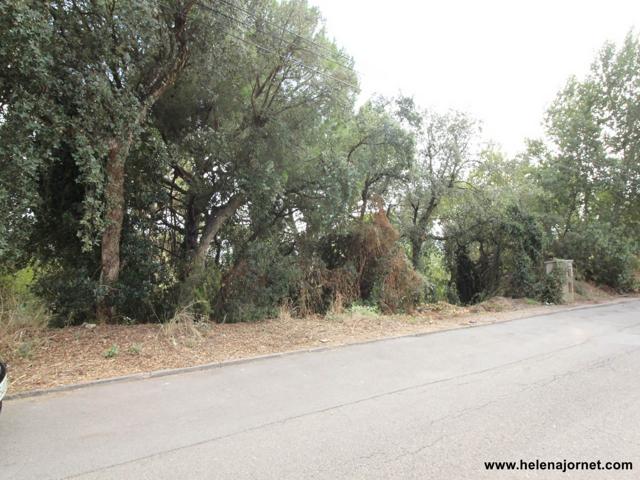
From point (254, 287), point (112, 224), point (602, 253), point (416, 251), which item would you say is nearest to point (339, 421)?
point (254, 287)

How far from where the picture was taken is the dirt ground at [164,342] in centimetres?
552

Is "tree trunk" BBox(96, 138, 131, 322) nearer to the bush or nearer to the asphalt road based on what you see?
the asphalt road

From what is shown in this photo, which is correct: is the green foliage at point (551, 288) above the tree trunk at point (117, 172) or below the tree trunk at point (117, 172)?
below

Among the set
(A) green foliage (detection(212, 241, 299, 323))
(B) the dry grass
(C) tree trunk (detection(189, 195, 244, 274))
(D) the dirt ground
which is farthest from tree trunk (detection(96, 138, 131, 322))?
(A) green foliage (detection(212, 241, 299, 323))

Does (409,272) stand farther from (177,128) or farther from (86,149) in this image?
(86,149)

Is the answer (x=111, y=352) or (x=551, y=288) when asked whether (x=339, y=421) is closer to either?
(x=111, y=352)

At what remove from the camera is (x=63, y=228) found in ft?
28.1

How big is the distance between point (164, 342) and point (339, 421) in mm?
4164

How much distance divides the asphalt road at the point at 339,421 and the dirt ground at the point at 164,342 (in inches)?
22.6

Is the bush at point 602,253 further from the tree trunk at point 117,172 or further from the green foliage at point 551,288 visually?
the tree trunk at point 117,172

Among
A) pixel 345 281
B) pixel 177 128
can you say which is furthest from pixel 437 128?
pixel 177 128

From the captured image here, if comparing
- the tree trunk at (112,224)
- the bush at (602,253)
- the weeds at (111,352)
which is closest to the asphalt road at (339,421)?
the weeds at (111,352)

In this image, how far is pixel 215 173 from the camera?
10.2m

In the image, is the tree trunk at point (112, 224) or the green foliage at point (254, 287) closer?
the tree trunk at point (112, 224)
